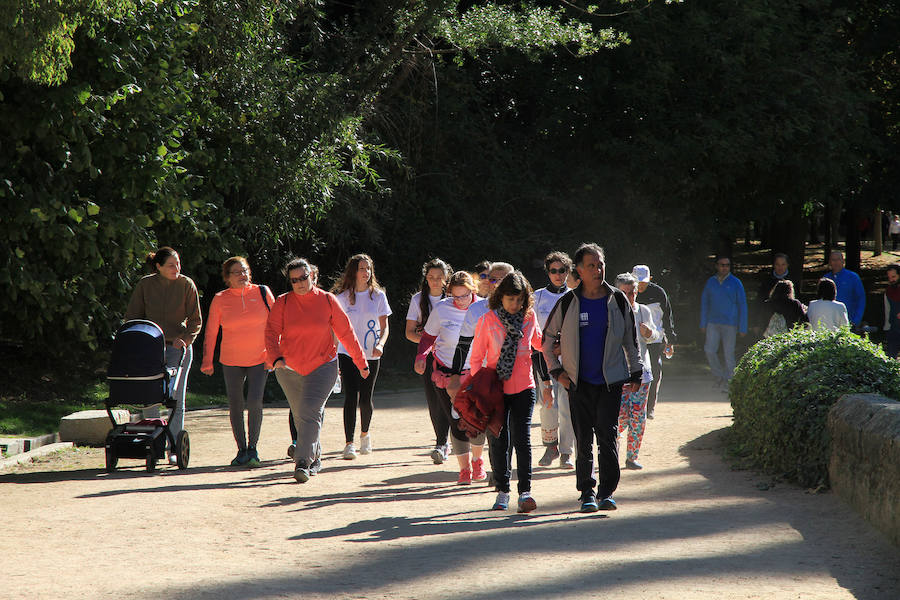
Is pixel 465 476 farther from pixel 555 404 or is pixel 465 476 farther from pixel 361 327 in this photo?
pixel 361 327

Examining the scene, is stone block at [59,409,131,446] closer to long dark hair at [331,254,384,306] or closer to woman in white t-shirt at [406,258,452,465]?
long dark hair at [331,254,384,306]

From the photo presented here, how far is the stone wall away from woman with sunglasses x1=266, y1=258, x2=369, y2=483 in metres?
3.99

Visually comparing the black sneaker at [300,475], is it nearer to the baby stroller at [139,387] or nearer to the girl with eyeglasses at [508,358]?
the baby stroller at [139,387]

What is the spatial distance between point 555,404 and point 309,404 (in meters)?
2.26

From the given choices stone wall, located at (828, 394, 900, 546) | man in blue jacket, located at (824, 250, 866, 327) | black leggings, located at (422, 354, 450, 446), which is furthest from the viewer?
man in blue jacket, located at (824, 250, 866, 327)

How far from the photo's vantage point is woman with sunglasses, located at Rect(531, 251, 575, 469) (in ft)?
31.0

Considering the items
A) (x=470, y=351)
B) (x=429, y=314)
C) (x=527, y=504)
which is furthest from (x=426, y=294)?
(x=527, y=504)

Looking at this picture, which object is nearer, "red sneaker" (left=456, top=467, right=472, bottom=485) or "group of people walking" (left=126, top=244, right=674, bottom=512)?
"group of people walking" (left=126, top=244, right=674, bottom=512)

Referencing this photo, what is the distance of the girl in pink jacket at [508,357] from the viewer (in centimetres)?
761

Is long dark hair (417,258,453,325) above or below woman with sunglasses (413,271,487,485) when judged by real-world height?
above

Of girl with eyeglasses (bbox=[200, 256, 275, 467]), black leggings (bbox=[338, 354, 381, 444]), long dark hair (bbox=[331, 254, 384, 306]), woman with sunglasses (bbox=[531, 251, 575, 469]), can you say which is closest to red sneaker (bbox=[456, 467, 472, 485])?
woman with sunglasses (bbox=[531, 251, 575, 469])

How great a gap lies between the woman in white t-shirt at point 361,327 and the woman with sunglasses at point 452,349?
1241 millimetres

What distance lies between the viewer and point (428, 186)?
21734mm

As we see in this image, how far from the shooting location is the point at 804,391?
816cm
